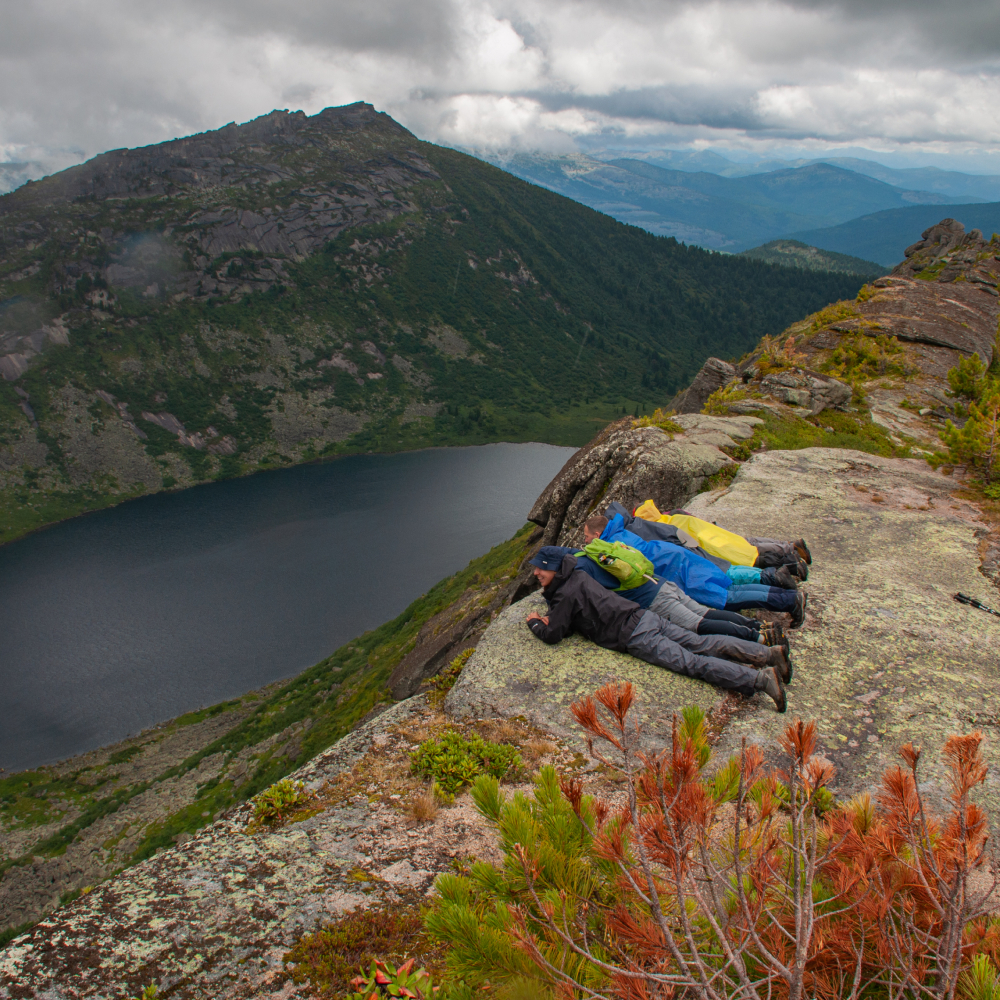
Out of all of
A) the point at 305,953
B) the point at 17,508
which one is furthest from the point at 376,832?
the point at 17,508

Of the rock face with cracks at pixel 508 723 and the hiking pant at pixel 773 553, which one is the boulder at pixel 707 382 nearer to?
the rock face with cracks at pixel 508 723

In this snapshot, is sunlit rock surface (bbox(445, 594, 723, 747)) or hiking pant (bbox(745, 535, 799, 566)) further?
hiking pant (bbox(745, 535, 799, 566))

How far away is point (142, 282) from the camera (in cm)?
14900

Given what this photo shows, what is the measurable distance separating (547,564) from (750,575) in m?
3.20

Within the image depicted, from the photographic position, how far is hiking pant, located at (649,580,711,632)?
314 inches

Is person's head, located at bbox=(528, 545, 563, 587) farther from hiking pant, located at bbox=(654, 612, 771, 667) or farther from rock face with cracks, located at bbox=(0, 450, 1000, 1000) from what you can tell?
hiking pant, located at bbox=(654, 612, 771, 667)

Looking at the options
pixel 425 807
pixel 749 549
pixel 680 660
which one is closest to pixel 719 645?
pixel 680 660

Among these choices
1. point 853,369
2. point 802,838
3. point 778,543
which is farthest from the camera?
point 853,369

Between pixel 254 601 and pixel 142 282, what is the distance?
11843 centimetres

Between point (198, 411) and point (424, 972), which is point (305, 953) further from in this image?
point (198, 411)

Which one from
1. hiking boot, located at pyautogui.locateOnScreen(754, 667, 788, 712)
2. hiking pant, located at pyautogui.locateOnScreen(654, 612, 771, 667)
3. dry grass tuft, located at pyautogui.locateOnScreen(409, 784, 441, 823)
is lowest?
dry grass tuft, located at pyautogui.locateOnScreen(409, 784, 441, 823)

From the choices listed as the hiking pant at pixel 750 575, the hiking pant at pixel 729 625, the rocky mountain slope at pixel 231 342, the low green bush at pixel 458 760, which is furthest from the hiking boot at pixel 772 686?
the rocky mountain slope at pixel 231 342

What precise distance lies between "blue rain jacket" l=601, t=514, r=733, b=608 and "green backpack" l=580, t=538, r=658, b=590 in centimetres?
41

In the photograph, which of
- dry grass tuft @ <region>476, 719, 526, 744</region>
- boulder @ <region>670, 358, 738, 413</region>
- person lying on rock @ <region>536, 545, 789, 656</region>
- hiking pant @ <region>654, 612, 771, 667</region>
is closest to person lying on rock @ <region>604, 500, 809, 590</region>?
person lying on rock @ <region>536, 545, 789, 656</region>
